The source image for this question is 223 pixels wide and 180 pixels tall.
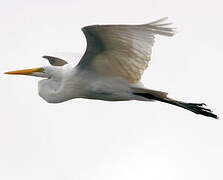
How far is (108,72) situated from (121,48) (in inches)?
33.0

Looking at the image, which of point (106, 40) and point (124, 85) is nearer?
point (106, 40)

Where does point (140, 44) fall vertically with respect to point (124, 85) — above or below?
above

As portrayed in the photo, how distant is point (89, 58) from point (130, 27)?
1492mm

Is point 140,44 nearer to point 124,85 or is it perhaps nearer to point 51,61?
point 124,85

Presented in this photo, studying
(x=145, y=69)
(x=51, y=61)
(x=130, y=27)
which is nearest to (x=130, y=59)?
(x=145, y=69)

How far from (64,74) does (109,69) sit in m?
0.86

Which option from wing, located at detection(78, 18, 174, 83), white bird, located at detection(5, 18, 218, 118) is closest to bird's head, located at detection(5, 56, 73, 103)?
white bird, located at detection(5, 18, 218, 118)

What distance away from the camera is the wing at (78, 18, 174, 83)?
397 inches

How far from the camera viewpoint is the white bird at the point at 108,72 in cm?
1050

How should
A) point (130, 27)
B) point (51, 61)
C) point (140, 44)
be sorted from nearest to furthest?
point (130, 27) < point (140, 44) < point (51, 61)

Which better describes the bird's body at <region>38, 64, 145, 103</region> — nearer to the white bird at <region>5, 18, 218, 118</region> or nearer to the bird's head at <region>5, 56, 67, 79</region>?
the white bird at <region>5, 18, 218, 118</region>

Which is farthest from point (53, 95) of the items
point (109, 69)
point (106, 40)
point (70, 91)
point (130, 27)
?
point (130, 27)

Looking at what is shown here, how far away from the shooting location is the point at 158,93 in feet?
38.3

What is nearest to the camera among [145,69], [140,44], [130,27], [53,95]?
[130,27]
